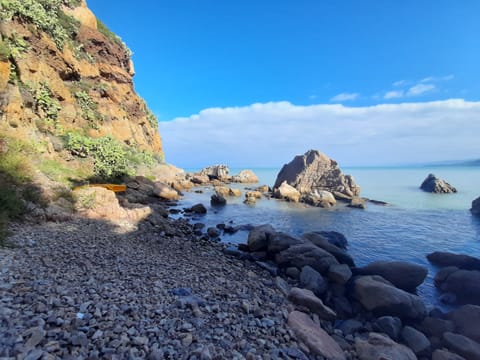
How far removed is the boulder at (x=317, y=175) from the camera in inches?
1228

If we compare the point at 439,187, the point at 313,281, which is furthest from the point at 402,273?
the point at 439,187

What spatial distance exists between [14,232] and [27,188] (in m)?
2.81

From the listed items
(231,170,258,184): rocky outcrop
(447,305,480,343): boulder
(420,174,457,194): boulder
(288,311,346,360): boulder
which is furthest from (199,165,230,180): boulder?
(288,311,346,360): boulder

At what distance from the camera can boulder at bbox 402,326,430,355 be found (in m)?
5.21

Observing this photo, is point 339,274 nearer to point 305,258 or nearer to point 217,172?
point 305,258

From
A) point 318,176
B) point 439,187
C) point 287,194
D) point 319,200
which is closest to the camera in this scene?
point 319,200

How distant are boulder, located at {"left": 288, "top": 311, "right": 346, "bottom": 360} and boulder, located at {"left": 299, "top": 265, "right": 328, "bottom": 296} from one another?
2353mm

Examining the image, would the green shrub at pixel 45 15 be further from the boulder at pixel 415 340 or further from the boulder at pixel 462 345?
the boulder at pixel 462 345

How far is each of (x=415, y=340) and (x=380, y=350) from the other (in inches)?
73.3

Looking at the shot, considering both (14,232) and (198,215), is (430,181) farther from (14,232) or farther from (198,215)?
(14,232)

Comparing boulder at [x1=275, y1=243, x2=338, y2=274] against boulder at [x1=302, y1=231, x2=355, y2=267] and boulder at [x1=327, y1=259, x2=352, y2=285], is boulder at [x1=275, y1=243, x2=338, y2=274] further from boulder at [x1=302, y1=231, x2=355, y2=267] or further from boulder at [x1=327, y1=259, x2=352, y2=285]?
boulder at [x1=302, y1=231, x2=355, y2=267]

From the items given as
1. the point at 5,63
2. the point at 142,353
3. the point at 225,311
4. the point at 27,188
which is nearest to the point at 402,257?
the point at 225,311

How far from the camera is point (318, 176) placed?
32969mm

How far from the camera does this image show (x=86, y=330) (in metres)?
3.05
